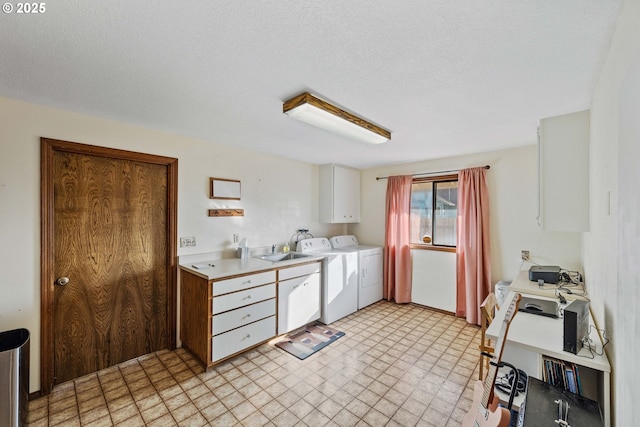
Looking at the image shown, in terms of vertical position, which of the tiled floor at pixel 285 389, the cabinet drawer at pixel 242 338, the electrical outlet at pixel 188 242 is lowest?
the tiled floor at pixel 285 389

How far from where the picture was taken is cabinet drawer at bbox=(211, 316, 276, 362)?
247 centimetres

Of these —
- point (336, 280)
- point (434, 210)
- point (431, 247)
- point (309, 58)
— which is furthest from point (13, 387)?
point (434, 210)

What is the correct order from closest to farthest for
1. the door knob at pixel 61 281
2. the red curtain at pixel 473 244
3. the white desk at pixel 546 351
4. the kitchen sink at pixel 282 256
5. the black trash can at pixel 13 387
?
1. the white desk at pixel 546 351
2. the black trash can at pixel 13 387
3. the door knob at pixel 61 281
4. the red curtain at pixel 473 244
5. the kitchen sink at pixel 282 256

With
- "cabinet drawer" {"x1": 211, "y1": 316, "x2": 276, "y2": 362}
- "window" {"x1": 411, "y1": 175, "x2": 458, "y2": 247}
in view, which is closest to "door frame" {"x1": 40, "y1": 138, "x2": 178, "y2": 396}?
"cabinet drawer" {"x1": 211, "y1": 316, "x2": 276, "y2": 362}

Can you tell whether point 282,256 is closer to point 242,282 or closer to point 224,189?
point 242,282

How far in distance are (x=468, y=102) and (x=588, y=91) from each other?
720 mm

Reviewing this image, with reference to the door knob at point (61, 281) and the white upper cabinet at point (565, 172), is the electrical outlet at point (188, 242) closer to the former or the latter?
the door knob at point (61, 281)

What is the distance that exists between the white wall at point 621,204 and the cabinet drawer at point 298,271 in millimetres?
2517

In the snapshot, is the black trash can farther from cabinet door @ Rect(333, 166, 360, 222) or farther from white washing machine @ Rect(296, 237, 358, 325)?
cabinet door @ Rect(333, 166, 360, 222)

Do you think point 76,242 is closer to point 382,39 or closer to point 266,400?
point 266,400

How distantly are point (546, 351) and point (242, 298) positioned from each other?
7.65ft

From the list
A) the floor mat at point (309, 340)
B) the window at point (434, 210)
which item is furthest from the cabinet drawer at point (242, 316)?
the window at point (434, 210)

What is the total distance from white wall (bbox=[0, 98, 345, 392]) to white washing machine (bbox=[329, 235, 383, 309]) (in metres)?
0.46

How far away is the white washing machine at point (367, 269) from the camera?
13.2 feet
